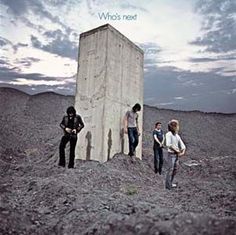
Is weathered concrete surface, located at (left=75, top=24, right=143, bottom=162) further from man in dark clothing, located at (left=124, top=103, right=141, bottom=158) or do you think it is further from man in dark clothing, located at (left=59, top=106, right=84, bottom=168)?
man in dark clothing, located at (left=59, top=106, right=84, bottom=168)

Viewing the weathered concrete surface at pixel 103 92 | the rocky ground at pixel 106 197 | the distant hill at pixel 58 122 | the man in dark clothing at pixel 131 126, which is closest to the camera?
the rocky ground at pixel 106 197

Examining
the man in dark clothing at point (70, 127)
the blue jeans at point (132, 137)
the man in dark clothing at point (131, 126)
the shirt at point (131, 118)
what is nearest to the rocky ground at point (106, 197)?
the blue jeans at point (132, 137)

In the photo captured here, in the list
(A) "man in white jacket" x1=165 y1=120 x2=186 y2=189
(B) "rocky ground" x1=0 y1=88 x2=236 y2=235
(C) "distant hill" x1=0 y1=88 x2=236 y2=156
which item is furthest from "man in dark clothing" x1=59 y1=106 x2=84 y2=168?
(C) "distant hill" x1=0 y1=88 x2=236 y2=156

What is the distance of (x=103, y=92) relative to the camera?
6.85 m

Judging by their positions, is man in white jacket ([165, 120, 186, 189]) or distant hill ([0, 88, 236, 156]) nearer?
man in white jacket ([165, 120, 186, 189])

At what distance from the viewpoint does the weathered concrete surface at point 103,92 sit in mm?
6844

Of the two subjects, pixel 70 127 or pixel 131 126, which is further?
pixel 131 126

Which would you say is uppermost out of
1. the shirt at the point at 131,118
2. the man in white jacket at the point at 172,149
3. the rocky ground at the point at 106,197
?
the shirt at the point at 131,118

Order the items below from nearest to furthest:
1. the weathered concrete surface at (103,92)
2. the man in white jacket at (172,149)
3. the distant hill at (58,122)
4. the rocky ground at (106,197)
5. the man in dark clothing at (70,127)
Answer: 1. the rocky ground at (106,197)
2. the man in white jacket at (172,149)
3. the man in dark clothing at (70,127)
4. the weathered concrete surface at (103,92)
5. the distant hill at (58,122)

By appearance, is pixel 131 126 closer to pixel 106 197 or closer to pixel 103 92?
pixel 103 92

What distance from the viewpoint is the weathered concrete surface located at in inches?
269

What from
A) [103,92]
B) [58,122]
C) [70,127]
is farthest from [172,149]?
[58,122]

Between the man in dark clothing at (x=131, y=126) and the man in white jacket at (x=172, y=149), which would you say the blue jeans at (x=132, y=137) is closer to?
the man in dark clothing at (x=131, y=126)

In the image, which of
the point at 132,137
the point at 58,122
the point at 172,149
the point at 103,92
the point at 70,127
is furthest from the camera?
the point at 58,122
